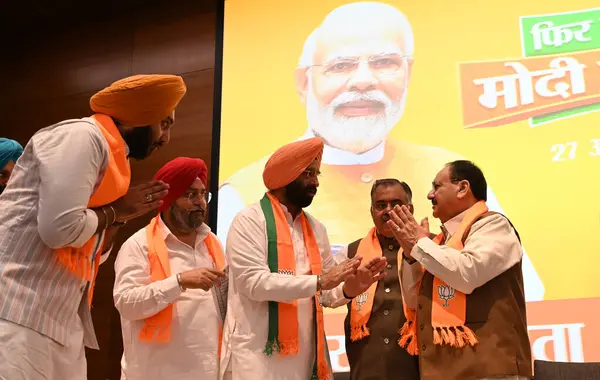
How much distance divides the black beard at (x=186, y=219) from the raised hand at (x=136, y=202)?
1218 mm

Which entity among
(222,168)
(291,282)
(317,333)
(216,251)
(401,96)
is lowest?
(317,333)

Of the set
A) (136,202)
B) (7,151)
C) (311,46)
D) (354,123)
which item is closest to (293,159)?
(136,202)

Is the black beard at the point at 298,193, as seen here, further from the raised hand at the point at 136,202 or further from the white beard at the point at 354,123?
the white beard at the point at 354,123

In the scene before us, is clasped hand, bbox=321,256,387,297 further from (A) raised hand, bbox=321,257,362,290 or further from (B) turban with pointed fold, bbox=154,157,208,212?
(B) turban with pointed fold, bbox=154,157,208,212

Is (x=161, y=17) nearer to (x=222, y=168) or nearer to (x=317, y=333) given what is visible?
(x=222, y=168)

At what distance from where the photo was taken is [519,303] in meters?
2.49

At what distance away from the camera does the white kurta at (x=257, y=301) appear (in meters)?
2.54

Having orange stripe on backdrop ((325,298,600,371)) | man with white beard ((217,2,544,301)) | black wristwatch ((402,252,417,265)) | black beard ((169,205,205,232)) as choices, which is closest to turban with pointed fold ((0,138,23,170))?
black beard ((169,205,205,232))

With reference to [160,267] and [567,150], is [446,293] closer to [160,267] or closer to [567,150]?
[160,267]

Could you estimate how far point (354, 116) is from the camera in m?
4.54

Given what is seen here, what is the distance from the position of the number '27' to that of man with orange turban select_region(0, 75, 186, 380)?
2.84 meters

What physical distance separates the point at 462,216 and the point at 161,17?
152 inches

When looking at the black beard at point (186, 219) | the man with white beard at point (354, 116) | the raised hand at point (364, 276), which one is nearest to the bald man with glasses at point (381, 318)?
the raised hand at point (364, 276)

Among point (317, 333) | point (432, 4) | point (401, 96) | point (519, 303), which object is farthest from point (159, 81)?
point (432, 4)
